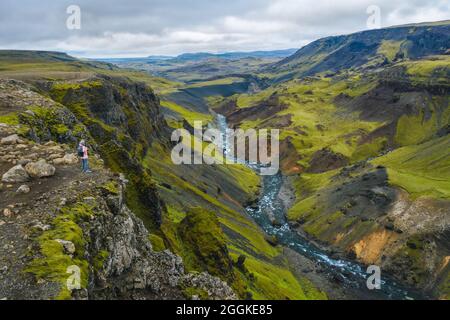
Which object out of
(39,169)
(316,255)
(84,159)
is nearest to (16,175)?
(39,169)

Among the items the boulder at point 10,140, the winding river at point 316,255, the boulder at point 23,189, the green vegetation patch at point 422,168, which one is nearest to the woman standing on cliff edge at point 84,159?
the boulder at point 23,189

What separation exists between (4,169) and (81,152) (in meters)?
4.92

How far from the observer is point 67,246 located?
66.2 feet

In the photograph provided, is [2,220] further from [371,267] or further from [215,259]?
[371,267]

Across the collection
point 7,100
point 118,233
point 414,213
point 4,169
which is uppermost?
point 7,100

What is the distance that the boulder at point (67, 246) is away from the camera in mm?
20062

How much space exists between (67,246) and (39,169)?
819cm

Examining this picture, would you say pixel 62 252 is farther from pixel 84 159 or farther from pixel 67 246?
→ pixel 84 159

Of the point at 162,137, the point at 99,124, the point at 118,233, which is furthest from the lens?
the point at 162,137

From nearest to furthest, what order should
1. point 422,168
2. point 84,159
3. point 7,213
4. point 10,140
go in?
1. point 7,213
2. point 84,159
3. point 10,140
4. point 422,168

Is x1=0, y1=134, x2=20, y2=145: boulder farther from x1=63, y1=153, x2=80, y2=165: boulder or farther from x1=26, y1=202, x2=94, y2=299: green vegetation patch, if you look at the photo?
x1=26, y1=202, x2=94, y2=299: green vegetation patch

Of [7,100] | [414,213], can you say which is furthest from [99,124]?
[414,213]

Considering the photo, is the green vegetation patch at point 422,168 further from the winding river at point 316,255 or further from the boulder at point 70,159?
the boulder at point 70,159

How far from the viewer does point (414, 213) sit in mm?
91438
